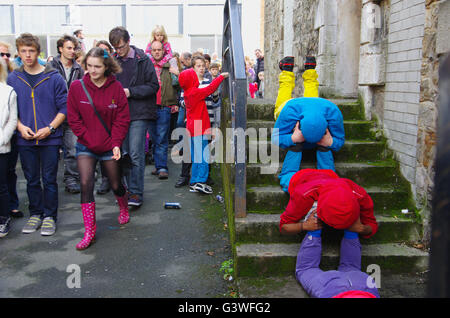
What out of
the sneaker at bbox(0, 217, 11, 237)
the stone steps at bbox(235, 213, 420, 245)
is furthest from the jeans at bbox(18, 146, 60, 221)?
the stone steps at bbox(235, 213, 420, 245)

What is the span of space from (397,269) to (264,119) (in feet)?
8.18

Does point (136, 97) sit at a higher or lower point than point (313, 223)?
higher

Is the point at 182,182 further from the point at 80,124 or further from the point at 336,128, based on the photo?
the point at 336,128

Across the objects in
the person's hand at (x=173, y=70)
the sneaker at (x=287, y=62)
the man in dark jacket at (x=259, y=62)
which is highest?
the man in dark jacket at (x=259, y=62)

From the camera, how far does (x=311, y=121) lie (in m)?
3.66

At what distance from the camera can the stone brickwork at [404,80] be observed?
3.86 metres

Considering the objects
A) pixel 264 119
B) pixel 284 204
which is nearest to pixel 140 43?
pixel 264 119

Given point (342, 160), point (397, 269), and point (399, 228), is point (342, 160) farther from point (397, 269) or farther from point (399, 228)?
point (397, 269)

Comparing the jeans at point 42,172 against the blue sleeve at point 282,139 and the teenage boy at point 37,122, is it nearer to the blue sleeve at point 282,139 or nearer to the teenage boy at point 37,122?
the teenage boy at point 37,122

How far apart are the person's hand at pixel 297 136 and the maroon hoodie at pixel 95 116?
1755 mm

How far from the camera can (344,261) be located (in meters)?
3.25

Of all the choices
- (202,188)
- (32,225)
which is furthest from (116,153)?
(202,188)

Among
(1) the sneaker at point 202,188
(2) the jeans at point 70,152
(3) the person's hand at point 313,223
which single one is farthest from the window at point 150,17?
(3) the person's hand at point 313,223

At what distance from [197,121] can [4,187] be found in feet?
7.91
